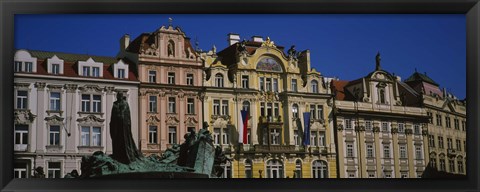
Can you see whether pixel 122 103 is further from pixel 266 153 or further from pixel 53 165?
pixel 266 153

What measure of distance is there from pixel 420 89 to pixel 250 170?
366 cm

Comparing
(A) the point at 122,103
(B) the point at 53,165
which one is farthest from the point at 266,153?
(B) the point at 53,165

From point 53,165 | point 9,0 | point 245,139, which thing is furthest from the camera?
point 245,139

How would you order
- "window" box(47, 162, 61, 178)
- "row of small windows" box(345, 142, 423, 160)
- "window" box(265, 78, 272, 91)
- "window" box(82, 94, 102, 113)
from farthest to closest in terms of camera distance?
"row of small windows" box(345, 142, 423, 160)
"window" box(265, 78, 272, 91)
"window" box(82, 94, 102, 113)
"window" box(47, 162, 61, 178)

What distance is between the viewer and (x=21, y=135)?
1239cm

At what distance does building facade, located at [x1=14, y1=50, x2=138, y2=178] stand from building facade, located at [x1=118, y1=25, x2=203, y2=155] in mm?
241

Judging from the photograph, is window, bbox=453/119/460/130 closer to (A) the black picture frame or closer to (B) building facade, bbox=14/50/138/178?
(A) the black picture frame

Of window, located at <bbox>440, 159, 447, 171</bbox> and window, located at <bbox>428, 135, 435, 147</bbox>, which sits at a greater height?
window, located at <bbox>428, 135, 435, 147</bbox>

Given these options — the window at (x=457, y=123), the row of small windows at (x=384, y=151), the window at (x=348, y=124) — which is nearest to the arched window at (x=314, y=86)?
the window at (x=348, y=124)

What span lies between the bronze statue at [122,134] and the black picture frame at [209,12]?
3.28 ft

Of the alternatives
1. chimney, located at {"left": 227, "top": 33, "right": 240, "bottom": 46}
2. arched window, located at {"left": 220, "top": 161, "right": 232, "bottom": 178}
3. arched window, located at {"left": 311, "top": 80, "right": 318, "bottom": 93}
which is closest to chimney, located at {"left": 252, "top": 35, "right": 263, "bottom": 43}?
chimney, located at {"left": 227, "top": 33, "right": 240, "bottom": 46}

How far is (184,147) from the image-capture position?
13312 mm

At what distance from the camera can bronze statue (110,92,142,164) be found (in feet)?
42.1

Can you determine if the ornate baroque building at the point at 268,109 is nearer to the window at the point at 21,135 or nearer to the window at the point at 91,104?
the window at the point at 91,104
